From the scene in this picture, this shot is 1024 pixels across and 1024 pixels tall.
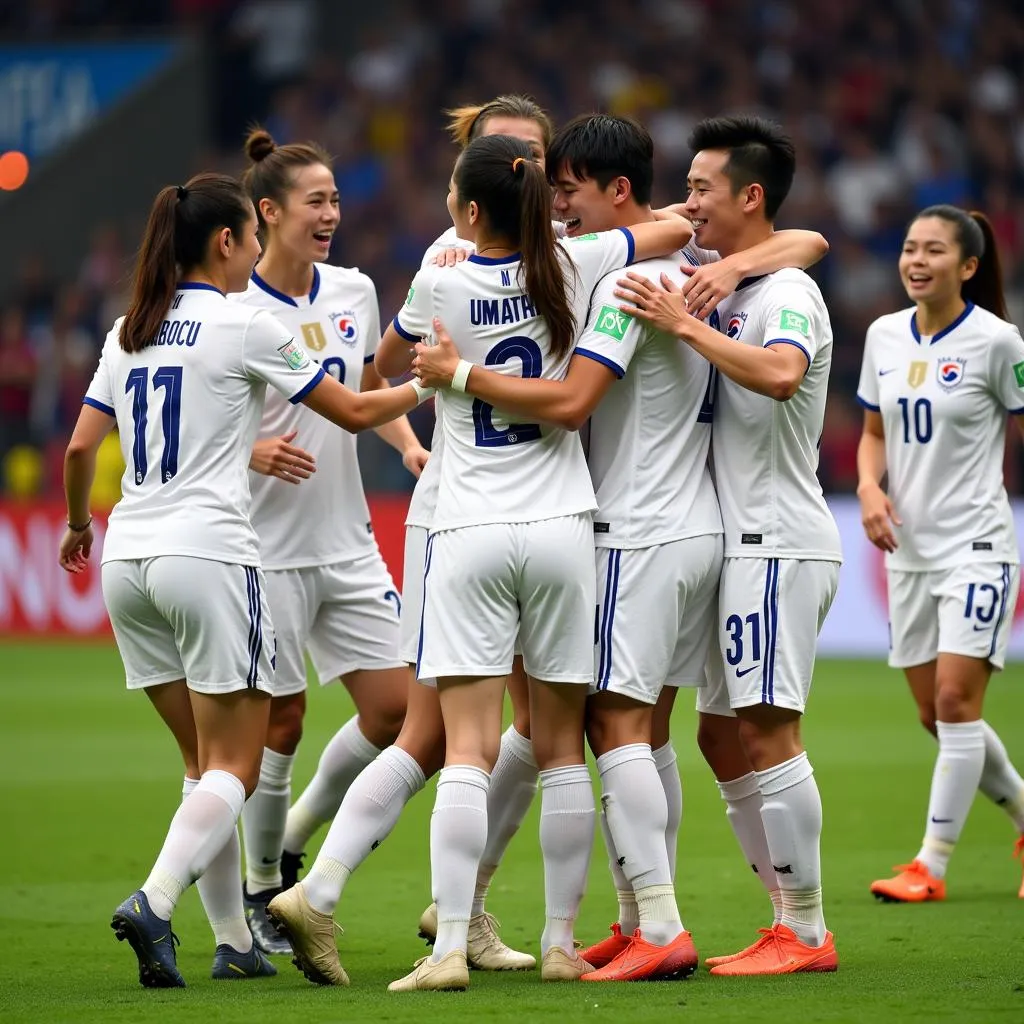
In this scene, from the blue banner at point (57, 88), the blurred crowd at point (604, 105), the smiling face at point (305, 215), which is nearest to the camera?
the smiling face at point (305, 215)

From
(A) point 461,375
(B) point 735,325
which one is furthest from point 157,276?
(B) point 735,325

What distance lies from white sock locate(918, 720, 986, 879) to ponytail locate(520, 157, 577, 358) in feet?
8.81

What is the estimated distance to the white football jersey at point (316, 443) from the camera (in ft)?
19.2

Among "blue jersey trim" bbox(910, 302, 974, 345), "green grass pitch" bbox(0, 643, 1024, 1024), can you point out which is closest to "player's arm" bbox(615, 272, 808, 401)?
"green grass pitch" bbox(0, 643, 1024, 1024)

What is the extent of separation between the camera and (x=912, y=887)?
6207 mm

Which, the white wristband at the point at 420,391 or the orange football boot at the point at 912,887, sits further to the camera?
the orange football boot at the point at 912,887

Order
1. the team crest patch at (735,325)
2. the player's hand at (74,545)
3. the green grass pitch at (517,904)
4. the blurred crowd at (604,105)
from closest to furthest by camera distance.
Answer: the green grass pitch at (517,904) → the team crest patch at (735,325) → the player's hand at (74,545) → the blurred crowd at (604,105)

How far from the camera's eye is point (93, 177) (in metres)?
21.9

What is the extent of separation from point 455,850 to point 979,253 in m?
3.48

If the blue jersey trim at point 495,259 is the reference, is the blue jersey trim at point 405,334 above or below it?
below

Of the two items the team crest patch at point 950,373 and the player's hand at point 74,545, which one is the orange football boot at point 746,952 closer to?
the player's hand at point 74,545

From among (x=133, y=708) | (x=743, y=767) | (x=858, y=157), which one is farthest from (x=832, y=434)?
(x=743, y=767)

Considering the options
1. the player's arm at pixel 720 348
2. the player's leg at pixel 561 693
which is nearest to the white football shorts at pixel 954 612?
the player's arm at pixel 720 348

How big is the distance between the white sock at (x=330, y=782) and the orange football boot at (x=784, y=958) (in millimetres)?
1520
